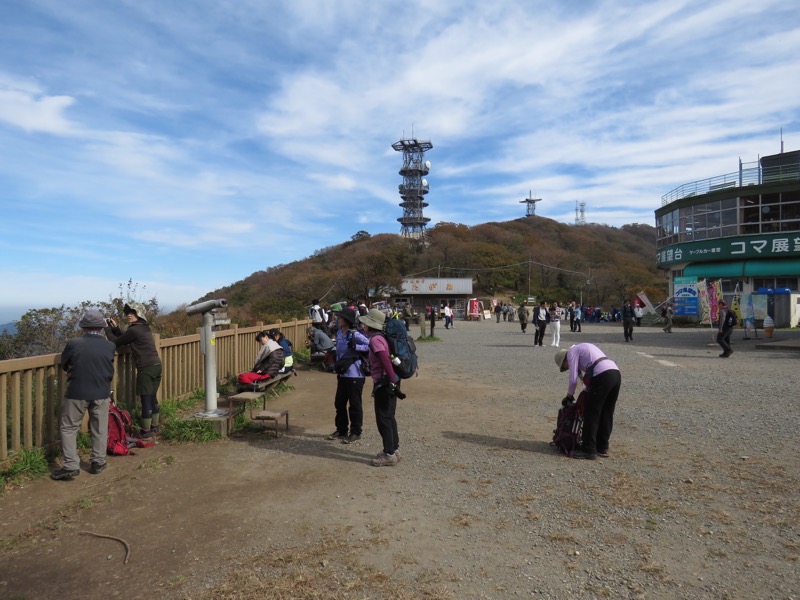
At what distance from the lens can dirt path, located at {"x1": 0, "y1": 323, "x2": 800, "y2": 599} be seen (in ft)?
10.7

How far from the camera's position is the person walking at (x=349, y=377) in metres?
6.38

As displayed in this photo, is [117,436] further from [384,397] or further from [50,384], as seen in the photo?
[384,397]

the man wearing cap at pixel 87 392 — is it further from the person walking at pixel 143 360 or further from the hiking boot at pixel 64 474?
the person walking at pixel 143 360

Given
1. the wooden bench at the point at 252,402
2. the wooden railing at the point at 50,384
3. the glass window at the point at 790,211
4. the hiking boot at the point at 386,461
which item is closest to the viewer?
the wooden railing at the point at 50,384

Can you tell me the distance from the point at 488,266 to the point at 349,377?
7527 centimetres

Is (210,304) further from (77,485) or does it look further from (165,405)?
(77,485)

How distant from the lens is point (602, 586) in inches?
127

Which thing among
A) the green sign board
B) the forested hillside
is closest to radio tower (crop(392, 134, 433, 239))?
the forested hillside

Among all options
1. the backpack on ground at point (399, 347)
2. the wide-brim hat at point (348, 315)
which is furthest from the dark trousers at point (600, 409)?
the wide-brim hat at point (348, 315)

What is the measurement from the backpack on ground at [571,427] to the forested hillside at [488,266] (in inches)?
1343

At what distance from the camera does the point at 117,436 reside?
5.79 metres

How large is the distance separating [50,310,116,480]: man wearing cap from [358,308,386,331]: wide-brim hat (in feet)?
7.97

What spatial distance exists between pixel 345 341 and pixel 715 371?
385 inches

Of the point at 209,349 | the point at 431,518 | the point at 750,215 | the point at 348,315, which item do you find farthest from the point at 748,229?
the point at 431,518
